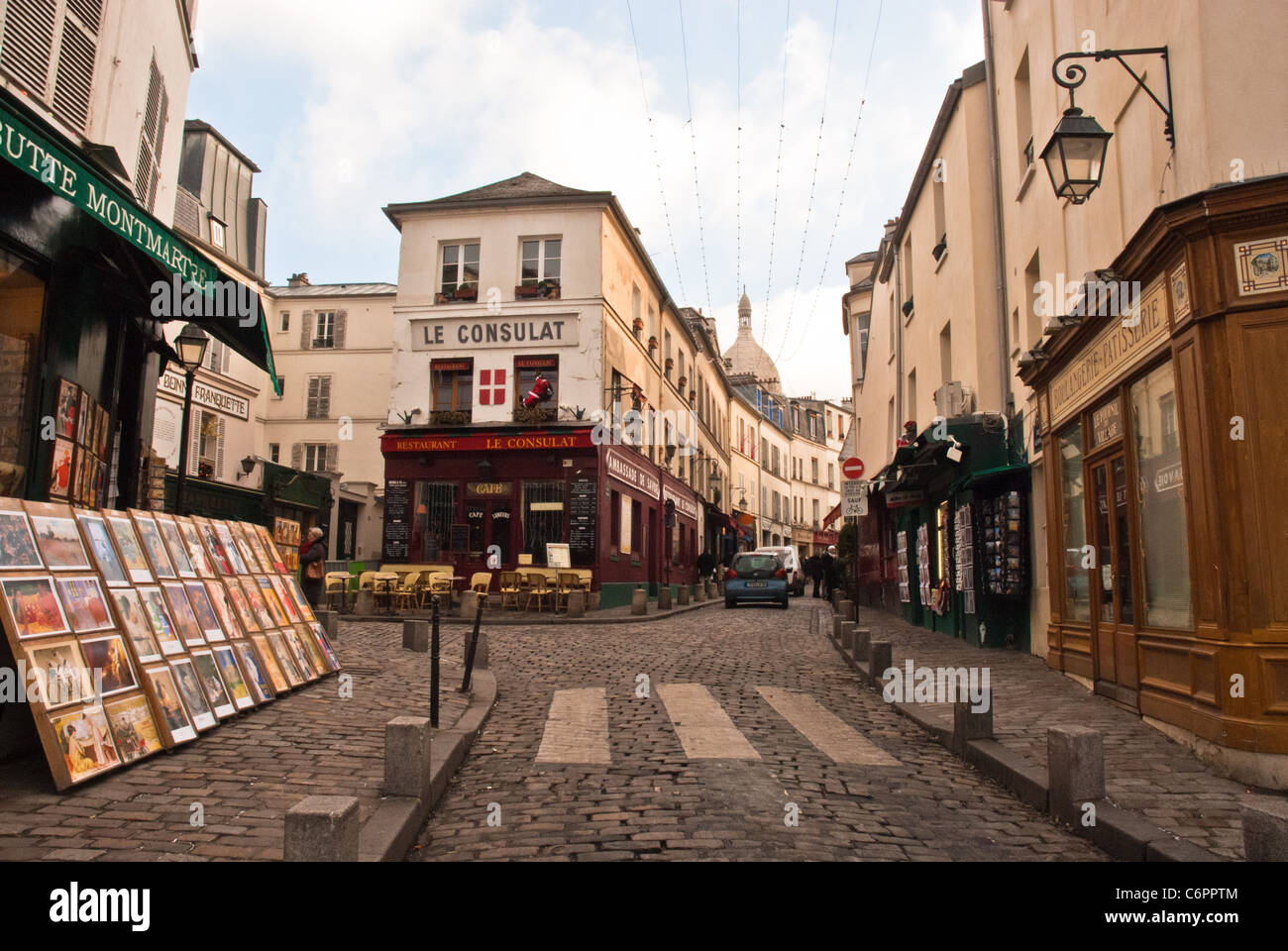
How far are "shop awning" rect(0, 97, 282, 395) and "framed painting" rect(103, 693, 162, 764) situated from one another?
3362 mm

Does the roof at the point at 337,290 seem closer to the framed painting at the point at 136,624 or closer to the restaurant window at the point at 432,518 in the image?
the restaurant window at the point at 432,518

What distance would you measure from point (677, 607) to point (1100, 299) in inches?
670

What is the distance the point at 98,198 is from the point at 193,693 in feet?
11.9

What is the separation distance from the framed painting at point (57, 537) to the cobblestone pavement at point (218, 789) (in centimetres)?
111

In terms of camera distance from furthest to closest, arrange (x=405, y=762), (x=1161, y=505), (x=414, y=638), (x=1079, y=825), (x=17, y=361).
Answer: (x=414, y=638) → (x=17, y=361) → (x=1161, y=505) → (x=405, y=762) → (x=1079, y=825)

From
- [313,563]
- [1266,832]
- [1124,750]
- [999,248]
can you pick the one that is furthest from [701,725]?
[313,563]

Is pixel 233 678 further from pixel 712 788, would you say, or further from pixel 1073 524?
pixel 1073 524

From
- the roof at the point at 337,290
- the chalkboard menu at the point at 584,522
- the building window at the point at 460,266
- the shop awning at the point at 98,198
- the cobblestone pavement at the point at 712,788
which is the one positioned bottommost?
the cobblestone pavement at the point at 712,788

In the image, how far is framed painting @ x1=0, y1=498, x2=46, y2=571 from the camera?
4.97m

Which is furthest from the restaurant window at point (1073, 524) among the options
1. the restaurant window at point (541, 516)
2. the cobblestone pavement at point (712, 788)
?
the restaurant window at point (541, 516)

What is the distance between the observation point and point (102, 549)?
599cm

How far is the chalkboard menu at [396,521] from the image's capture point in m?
24.0

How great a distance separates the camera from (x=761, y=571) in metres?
25.0

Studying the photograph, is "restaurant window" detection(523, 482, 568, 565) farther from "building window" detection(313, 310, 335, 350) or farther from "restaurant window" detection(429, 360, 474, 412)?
"building window" detection(313, 310, 335, 350)
